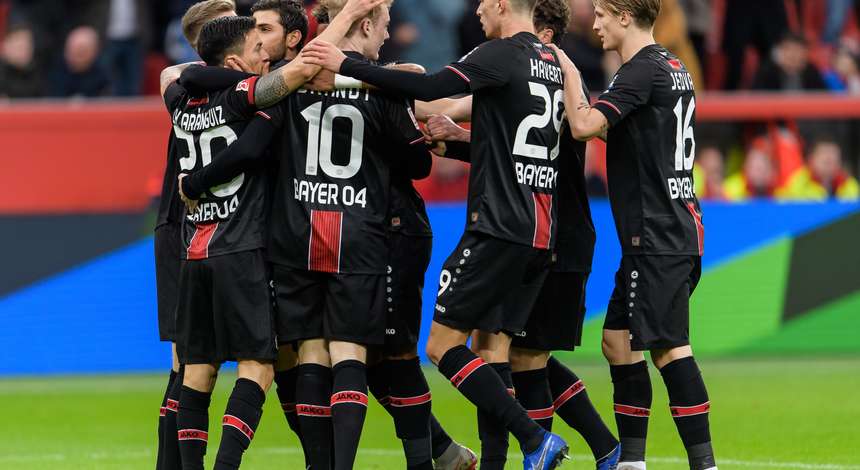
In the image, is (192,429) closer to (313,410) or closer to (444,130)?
(313,410)

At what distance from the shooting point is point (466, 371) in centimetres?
645

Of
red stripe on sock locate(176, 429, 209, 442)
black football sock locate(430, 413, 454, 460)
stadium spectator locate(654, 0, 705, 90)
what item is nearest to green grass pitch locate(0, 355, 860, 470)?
black football sock locate(430, 413, 454, 460)

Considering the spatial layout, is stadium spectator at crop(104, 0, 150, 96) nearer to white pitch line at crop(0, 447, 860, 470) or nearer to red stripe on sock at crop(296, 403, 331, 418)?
white pitch line at crop(0, 447, 860, 470)

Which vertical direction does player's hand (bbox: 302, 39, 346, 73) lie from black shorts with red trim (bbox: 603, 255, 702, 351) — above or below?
above

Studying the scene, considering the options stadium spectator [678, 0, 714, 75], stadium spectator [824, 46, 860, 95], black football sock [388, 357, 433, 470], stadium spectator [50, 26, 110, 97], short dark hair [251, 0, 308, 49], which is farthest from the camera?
stadium spectator [678, 0, 714, 75]

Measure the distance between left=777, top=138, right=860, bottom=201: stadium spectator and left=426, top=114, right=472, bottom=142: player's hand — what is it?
21.9ft

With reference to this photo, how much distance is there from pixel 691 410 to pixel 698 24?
9707 millimetres

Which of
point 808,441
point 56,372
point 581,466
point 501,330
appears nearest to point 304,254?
point 501,330

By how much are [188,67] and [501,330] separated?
190cm

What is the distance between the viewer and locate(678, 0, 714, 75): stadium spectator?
1558 centimetres

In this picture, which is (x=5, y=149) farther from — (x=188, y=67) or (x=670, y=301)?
(x=670, y=301)

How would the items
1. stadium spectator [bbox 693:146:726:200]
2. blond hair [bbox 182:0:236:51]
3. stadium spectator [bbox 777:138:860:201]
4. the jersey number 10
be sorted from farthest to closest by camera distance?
stadium spectator [bbox 693:146:726:200] < stadium spectator [bbox 777:138:860:201] < blond hair [bbox 182:0:236:51] < the jersey number 10

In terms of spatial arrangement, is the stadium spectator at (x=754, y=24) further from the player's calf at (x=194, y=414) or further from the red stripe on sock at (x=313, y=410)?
the player's calf at (x=194, y=414)

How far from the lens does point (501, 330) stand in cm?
666
